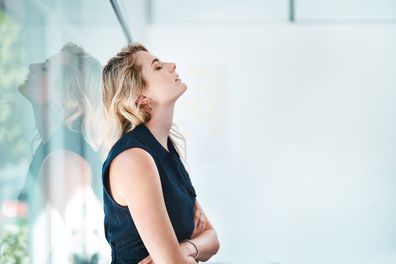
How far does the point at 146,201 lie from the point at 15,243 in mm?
299

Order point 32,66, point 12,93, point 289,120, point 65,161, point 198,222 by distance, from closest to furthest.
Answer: point 12,93 < point 32,66 < point 65,161 < point 198,222 < point 289,120

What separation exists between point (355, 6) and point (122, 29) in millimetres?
2014

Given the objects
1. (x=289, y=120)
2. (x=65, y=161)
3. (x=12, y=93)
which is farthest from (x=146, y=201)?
(x=289, y=120)

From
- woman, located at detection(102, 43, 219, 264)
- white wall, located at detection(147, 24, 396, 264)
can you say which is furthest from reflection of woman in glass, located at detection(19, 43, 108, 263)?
white wall, located at detection(147, 24, 396, 264)

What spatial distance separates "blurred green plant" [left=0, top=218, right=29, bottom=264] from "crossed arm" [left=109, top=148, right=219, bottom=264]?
0.81ft

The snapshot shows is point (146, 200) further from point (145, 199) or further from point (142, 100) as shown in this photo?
point (142, 100)

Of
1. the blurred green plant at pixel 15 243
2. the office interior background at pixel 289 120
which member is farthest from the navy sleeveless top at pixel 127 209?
the office interior background at pixel 289 120

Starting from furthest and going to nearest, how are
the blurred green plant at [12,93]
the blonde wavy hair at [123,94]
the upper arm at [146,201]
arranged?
1. the blonde wavy hair at [123,94]
2. the upper arm at [146,201]
3. the blurred green plant at [12,93]

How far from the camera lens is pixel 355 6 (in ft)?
11.0

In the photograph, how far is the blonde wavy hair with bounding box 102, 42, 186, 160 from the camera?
1.16 m

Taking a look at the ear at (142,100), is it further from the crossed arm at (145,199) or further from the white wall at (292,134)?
the white wall at (292,134)

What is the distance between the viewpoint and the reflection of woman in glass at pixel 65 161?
0.86 metres

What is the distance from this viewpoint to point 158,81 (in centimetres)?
119

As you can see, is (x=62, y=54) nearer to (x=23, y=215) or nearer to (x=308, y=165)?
(x=23, y=215)
